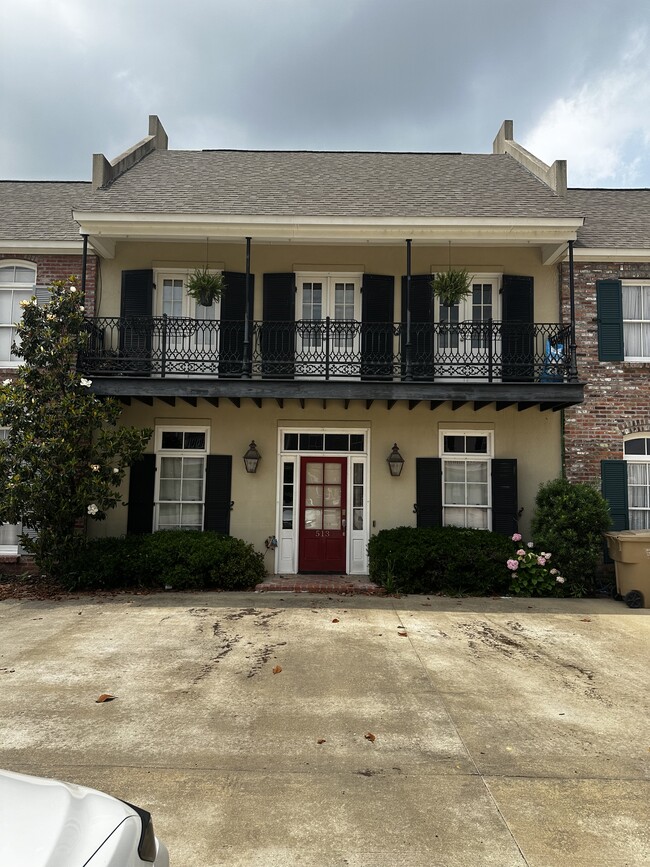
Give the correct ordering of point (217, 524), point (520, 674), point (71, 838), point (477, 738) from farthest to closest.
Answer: point (217, 524)
point (520, 674)
point (477, 738)
point (71, 838)

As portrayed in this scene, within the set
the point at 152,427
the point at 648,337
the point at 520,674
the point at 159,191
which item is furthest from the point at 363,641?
the point at 159,191

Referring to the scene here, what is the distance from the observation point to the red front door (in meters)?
9.80

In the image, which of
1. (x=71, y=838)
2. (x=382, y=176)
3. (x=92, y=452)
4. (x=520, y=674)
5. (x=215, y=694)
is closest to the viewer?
(x=71, y=838)

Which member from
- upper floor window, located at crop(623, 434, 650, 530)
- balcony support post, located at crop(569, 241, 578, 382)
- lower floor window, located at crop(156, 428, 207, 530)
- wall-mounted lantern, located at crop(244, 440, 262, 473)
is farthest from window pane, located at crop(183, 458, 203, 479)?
upper floor window, located at crop(623, 434, 650, 530)

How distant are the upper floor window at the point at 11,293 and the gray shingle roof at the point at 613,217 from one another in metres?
10.3

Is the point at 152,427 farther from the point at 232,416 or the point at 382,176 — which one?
the point at 382,176

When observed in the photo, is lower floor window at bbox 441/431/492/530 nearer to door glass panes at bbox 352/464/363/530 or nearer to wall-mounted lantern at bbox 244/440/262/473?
door glass panes at bbox 352/464/363/530

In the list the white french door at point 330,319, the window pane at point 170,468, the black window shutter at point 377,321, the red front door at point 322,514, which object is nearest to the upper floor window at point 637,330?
the black window shutter at point 377,321

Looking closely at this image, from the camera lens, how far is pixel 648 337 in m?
9.88

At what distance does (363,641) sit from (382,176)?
9.54 m

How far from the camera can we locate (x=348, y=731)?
4043 mm

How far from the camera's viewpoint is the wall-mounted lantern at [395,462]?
9703mm

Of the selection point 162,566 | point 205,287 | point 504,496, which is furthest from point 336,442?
point 162,566

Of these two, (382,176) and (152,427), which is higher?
(382,176)
